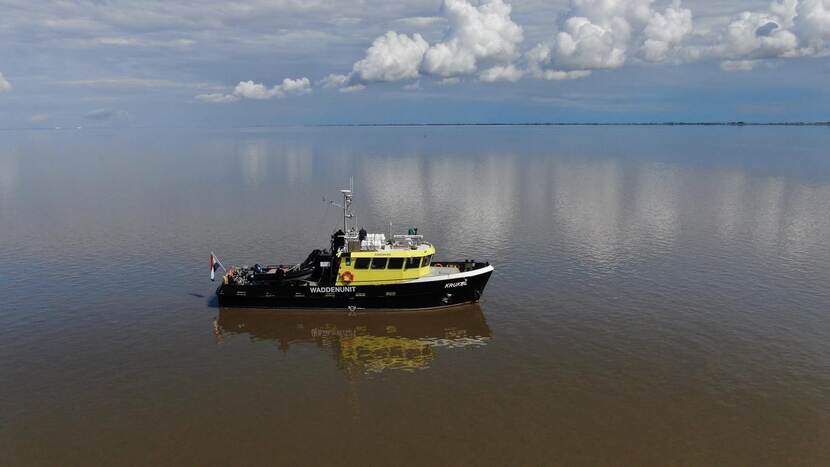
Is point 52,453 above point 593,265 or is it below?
below

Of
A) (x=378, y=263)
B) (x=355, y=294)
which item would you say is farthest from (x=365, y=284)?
(x=378, y=263)

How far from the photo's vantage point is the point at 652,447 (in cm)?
2333

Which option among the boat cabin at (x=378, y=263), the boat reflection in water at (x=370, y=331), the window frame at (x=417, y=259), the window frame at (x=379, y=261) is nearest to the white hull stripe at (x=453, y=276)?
the boat cabin at (x=378, y=263)

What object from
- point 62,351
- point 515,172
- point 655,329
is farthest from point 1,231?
point 515,172

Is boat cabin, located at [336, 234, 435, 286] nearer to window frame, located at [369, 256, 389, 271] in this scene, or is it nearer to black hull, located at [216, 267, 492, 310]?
window frame, located at [369, 256, 389, 271]

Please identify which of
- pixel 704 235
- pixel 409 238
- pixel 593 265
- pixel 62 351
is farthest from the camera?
pixel 704 235

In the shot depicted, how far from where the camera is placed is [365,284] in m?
39.6

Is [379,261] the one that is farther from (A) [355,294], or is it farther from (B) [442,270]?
(B) [442,270]

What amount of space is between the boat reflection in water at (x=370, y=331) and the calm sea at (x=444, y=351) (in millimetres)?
188

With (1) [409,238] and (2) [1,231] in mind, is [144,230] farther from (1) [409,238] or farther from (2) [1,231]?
(1) [409,238]

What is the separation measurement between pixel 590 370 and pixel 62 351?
30483 millimetres

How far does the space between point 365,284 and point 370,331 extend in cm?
393

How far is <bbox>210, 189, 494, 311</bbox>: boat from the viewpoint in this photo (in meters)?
39.3

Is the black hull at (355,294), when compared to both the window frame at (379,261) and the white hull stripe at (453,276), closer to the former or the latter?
the white hull stripe at (453,276)
